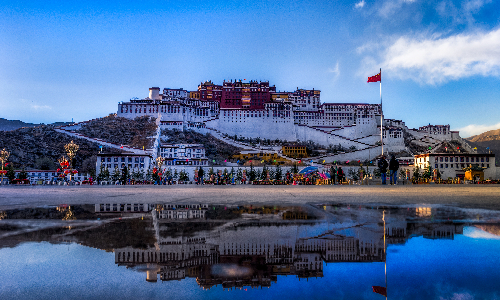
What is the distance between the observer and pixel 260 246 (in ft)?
8.48

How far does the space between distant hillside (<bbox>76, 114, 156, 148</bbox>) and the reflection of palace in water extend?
67.9 meters

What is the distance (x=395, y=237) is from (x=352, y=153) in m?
72.5

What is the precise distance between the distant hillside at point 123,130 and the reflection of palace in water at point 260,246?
67.9 metres

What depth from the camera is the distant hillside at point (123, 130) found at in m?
72.3

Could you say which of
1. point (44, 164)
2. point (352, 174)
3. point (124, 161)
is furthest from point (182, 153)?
point (352, 174)

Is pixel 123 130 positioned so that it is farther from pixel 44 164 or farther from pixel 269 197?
pixel 269 197

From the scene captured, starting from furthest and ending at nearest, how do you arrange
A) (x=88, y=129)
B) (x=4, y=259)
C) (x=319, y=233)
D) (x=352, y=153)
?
(x=88, y=129), (x=352, y=153), (x=319, y=233), (x=4, y=259)

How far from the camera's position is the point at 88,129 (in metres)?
77.8

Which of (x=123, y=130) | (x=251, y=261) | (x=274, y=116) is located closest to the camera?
(x=251, y=261)

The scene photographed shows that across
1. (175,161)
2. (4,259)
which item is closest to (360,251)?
(4,259)

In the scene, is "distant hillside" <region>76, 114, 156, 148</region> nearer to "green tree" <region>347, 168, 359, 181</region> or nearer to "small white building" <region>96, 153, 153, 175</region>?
"small white building" <region>96, 153, 153, 175</region>

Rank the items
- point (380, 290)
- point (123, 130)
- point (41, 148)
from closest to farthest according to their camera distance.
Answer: point (380, 290)
point (41, 148)
point (123, 130)

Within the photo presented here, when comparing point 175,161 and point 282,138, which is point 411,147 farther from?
point 175,161

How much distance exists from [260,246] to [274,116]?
86.6 meters
